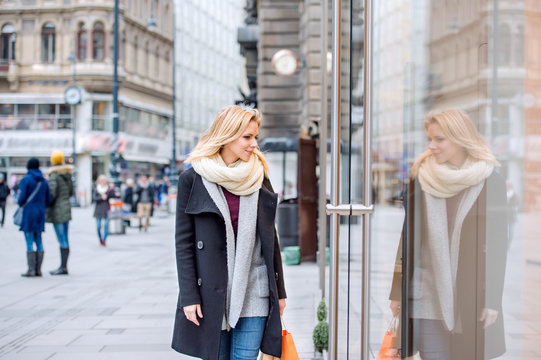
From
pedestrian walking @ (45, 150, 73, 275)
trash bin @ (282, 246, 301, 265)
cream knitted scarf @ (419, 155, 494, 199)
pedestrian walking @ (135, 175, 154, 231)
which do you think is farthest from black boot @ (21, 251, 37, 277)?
pedestrian walking @ (135, 175, 154, 231)

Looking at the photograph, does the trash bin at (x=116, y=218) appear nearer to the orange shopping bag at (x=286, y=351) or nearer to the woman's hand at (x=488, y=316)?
the orange shopping bag at (x=286, y=351)

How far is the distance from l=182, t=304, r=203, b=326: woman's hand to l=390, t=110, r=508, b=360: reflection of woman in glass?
108 centimetres

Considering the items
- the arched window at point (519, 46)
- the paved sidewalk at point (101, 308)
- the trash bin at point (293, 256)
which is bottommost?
the paved sidewalk at point (101, 308)

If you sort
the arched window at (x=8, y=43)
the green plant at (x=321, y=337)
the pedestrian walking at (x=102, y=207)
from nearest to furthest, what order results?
the green plant at (x=321, y=337) → the pedestrian walking at (x=102, y=207) → the arched window at (x=8, y=43)

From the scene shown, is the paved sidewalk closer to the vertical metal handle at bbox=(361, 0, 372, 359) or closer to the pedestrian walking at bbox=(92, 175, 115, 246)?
the pedestrian walking at bbox=(92, 175, 115, 246)

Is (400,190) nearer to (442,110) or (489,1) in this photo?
(442,110)

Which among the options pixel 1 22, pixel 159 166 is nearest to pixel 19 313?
pixel 1 22

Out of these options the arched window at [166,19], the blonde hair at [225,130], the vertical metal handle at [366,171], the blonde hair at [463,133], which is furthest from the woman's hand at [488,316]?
the arched window at [166,19]

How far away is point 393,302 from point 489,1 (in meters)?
1.66

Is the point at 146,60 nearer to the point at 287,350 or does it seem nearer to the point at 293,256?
the point at 293,256

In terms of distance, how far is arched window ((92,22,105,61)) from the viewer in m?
46.1

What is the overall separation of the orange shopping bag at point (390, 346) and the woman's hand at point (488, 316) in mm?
730

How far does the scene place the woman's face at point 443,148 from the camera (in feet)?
9.81

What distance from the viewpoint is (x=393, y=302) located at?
3.59 meters
